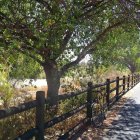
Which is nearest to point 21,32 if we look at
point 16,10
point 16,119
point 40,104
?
point 16,10

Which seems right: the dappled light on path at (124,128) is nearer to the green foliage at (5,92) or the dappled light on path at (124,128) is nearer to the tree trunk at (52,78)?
the tree trunk at (52,78)

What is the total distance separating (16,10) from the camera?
1028cm

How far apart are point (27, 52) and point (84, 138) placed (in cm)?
422

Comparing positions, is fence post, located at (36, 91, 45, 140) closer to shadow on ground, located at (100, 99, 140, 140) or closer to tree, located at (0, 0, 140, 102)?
tree, located at (0, 0, 140, 102)

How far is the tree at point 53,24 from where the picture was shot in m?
9.18

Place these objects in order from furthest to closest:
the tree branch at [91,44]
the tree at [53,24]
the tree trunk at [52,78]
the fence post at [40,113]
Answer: the tree branch at [91,44]
the tree trunk at [52,78]
the tree at [53,24]
the fence post at [40,113]

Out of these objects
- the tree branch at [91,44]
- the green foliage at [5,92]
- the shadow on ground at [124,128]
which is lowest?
the shadow on ground at [124,128]

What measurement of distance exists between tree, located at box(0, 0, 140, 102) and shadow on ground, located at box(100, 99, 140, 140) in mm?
1960

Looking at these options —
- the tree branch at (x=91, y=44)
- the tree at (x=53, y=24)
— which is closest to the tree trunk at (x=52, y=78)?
the tree at (x=53, y=24)

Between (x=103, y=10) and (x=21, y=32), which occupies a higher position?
(x=103, y=10)

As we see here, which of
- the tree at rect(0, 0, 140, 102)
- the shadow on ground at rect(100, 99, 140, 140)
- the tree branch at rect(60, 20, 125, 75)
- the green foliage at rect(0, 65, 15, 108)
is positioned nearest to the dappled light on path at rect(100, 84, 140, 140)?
the shadow on ground at rect(100, 99, 140, 140)

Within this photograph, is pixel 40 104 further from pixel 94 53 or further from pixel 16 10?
pixel 94 53

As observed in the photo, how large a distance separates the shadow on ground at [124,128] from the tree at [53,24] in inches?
77.1

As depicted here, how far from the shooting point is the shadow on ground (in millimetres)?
9391
